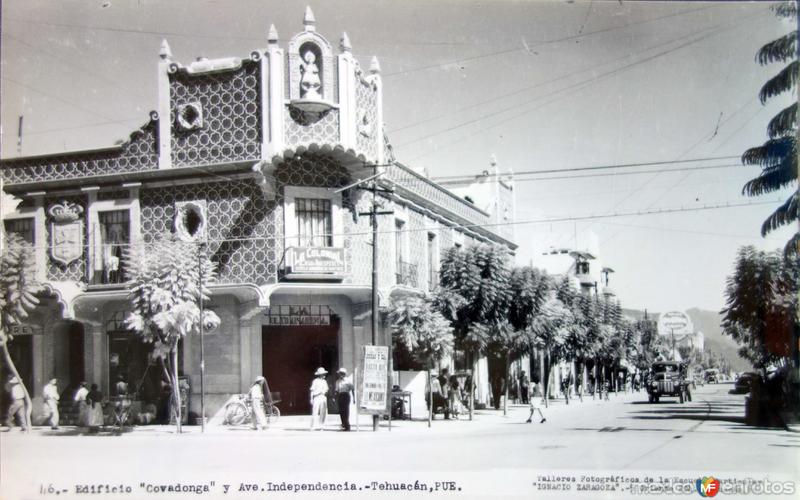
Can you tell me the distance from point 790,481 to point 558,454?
3.95m

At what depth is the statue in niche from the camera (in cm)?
2292

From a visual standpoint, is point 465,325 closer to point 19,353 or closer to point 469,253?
point 469,253

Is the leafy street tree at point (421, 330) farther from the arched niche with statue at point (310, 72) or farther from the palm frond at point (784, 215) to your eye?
the palm frond at point (784, 215)

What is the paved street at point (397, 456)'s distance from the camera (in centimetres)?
1225

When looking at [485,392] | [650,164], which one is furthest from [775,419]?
[485,392]

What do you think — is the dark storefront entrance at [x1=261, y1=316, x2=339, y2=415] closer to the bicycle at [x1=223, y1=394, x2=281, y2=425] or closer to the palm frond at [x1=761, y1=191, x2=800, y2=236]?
the bicycle at [x1=223, y1=394, x2=281, y2=425]

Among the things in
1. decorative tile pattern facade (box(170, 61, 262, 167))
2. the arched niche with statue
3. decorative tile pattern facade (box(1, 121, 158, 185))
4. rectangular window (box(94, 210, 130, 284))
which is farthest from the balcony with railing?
rectangular window (box(94, 210, 130, 284))

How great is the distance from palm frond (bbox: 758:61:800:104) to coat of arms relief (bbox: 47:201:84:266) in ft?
59.8

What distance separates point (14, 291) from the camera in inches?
666

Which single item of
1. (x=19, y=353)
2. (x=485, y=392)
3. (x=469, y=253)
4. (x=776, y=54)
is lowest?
(x=485, y=392)

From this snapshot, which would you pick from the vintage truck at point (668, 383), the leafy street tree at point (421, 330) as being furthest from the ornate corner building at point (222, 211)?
the vintage truck at point (668, 383)

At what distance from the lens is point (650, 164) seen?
17469mm

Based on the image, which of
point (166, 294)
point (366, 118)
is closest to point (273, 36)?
point (366, 118)

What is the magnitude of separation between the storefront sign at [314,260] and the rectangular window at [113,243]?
190 inches
